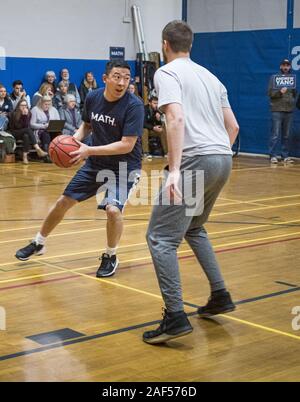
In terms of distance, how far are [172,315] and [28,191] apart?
6867mm

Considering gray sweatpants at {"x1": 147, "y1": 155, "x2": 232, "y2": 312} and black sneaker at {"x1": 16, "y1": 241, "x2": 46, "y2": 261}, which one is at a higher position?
gray sweatpants at {"x1": 147, "y1": 155, "x2": 232, "y2": 312}

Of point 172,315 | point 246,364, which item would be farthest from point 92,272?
point 246,364

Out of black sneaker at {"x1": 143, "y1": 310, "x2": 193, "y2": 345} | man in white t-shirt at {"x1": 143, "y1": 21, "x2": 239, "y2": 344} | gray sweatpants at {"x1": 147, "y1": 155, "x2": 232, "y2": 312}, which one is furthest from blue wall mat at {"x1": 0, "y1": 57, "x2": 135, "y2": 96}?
black sneaker at {"x1": 143, "y1": 310, "x2": 193, "y2": 345}

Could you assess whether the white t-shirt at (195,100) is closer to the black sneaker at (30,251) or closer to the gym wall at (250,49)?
the black sneaker at (30,251)

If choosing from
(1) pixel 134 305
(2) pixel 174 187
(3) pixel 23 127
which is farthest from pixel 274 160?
(2) pixel 174 187

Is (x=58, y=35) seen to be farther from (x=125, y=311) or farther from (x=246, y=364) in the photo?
(x=246, y=364)

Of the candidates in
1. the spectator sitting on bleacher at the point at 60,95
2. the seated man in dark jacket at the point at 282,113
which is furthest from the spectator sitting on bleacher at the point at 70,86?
the seated man in dark jacket at the point at 282,113

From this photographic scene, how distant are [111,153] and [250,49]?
1247 cm

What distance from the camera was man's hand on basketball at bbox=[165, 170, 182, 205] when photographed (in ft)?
A: 13.4

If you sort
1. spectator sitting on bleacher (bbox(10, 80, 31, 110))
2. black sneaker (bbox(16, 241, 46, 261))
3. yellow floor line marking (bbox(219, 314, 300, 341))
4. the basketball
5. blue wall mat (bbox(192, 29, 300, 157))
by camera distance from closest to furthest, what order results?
1. yellow floor line marking (bbox(219, 314, 300, 341))
2. the basketball
3. black sneaker (bbox(16, 241, 46, 261))
4. spectator sitting on bleacher (bbox(10, 80, 31, 110))
5. blue wall mat (bbox(192, 29, 300, 157))

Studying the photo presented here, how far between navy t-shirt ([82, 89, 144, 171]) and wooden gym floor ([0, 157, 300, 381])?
95cm

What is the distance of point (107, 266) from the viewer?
6.06m

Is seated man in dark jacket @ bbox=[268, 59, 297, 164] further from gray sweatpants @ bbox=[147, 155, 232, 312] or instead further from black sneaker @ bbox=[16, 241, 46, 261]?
gray sweatpants @ bbox=[147, 155, 232, 312]

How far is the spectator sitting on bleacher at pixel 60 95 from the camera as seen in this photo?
1595 cm
